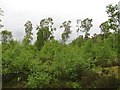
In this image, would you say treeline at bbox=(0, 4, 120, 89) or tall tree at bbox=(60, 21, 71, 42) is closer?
treeline at bbox=(0, 4, 120, 89)

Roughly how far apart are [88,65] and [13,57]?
199 inches

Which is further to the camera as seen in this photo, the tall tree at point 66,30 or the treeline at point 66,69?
the tall tree at point 66,30

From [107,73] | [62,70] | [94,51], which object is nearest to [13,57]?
[62,70]

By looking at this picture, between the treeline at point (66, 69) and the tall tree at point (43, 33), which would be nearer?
the treeline at point (66, 69)

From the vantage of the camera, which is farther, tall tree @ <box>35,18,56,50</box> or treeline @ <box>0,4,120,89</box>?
tall tree @ <box>35,18,56,50</box>

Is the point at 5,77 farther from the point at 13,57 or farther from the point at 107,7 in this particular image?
→ the point at 107,7

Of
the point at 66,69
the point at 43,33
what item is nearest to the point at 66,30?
the point at 43,33

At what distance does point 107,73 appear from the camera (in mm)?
18844

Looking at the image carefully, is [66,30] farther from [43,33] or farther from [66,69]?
[66,69]

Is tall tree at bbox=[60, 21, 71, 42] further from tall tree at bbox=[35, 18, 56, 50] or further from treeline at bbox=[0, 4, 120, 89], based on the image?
treeline at bbox=[0, 4, 120, 89]

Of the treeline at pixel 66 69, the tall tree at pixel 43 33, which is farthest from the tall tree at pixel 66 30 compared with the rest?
the treeline at pixel 66 69

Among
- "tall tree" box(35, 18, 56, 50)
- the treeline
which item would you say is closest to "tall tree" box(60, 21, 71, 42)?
"tall tree" box(35, 18, 56, 50)

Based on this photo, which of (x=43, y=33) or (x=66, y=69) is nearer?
(x=66, y=69)

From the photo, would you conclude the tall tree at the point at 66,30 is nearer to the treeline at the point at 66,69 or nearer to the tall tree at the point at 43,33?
the tall tree at the point at 43,33
